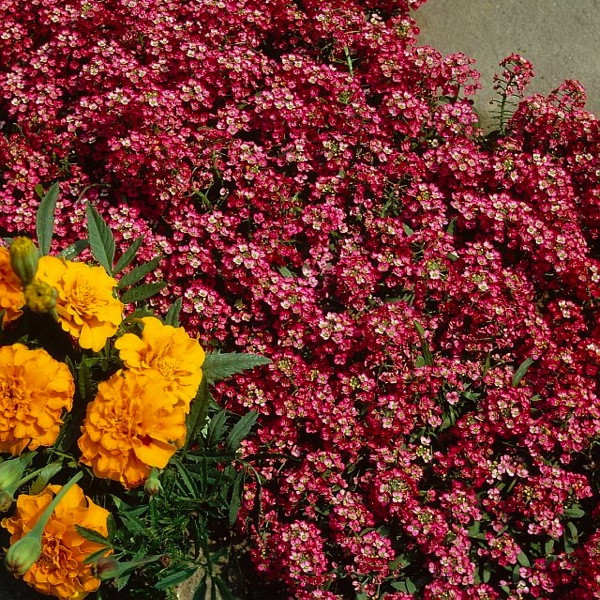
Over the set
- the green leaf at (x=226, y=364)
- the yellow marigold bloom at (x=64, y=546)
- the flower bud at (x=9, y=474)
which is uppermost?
the green leaf at (x=226, y=364)

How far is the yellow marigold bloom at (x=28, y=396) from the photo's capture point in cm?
194

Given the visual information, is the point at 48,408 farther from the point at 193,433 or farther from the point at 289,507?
the point at 289,507

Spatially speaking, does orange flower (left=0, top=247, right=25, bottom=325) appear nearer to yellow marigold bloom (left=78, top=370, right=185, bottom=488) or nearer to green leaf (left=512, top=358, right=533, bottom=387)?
yellow marigold bloom (left=78, top=370, right=185, bottom=488)

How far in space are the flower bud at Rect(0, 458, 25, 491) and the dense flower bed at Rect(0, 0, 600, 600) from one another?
107 cm

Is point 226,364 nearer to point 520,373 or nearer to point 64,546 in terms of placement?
point 64,546

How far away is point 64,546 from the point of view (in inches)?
81.9

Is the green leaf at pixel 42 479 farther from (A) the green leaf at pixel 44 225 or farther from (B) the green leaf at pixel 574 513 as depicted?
(B) the green leaf at pixel 574 513

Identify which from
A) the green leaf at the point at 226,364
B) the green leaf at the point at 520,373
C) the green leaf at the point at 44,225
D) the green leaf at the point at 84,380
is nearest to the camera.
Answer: the green leaf at the point at 84,380

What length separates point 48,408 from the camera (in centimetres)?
199

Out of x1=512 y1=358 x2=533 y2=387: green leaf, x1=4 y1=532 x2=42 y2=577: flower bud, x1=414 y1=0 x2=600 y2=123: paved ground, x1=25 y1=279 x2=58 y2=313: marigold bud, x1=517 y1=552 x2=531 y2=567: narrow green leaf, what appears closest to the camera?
x1=4 y1=532 x2=42 y2=577: flower bud

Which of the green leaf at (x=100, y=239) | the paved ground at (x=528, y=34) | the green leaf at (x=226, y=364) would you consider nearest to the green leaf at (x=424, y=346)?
the green leaf at (x=226, y=364)

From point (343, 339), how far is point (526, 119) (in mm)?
1622

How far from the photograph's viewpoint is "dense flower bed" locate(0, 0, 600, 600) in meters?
2.78

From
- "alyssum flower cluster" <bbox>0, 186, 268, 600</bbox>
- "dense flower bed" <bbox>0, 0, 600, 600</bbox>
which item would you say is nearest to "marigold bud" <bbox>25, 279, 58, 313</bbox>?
"alyssum flower cluster" <bbox>0, 186, 268, 600</bbox>
